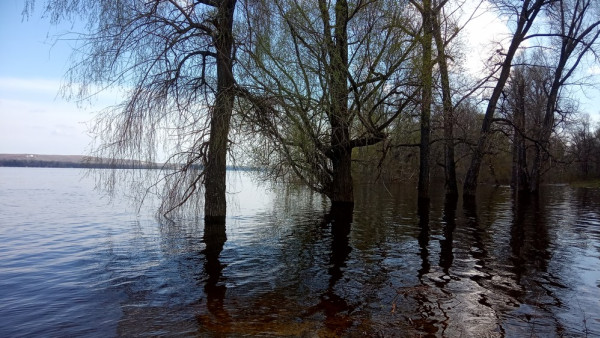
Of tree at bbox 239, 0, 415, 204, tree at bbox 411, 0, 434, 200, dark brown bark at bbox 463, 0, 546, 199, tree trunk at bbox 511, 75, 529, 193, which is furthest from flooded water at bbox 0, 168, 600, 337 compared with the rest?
tree trunk at bbox 511, 75, 529, 193

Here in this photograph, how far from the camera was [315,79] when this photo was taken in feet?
49.1

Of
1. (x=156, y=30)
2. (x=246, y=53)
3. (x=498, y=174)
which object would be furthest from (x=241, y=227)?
(x=498, y=174)

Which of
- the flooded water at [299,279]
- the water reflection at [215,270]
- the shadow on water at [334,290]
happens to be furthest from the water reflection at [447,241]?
the water reflection at [215,270]

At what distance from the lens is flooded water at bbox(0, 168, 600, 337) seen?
5.90m

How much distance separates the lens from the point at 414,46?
16609 mm

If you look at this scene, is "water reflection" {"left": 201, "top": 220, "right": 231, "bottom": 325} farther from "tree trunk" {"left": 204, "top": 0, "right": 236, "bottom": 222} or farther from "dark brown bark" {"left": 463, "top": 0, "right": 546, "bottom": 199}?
"dark brown bark" {"left": 463, "top": 0, "right": 546, "bottom": 199}

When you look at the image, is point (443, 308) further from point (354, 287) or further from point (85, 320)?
point (85, 320)

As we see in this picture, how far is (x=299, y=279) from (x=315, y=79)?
8.65 metres

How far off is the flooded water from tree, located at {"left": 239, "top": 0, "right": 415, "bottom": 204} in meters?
3.06

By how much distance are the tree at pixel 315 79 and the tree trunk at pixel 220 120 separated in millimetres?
598

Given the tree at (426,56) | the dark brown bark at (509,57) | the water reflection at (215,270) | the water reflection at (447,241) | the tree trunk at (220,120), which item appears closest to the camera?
the water reflection at (215,270)

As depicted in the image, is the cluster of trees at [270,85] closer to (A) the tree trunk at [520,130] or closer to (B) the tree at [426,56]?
(B) the tree at [426,56]

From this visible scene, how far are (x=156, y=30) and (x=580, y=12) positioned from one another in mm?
31227

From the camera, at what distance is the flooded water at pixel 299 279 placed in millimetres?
5904
